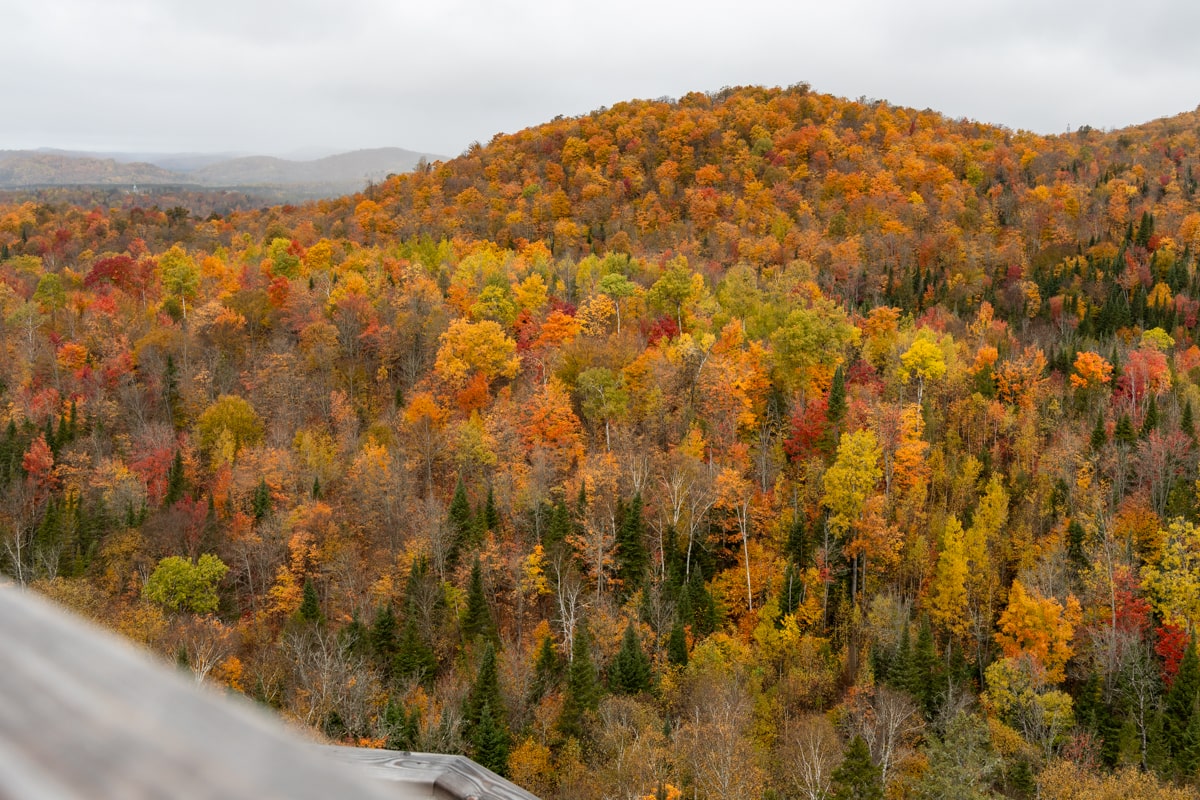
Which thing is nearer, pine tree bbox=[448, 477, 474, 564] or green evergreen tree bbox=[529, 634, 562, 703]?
green evergreen tree bbox=[529, 634, 562, 703]

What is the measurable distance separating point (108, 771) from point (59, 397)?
6132cm

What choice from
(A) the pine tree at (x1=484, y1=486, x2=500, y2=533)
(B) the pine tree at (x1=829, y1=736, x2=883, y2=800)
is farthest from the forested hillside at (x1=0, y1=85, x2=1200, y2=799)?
(A) the pine tree at (x1=484, y1=486, x2=500, y2=533)

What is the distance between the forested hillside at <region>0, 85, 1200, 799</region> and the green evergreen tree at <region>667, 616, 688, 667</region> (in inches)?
8.6

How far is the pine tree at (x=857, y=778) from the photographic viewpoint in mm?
25094

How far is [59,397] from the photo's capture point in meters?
51.1

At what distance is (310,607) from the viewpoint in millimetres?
35094

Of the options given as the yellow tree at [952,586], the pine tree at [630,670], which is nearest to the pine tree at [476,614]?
the pine tree at [630,670]

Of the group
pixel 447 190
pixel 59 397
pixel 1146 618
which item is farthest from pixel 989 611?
pixel 447 190

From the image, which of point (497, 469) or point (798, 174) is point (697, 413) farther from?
point (798, 174)

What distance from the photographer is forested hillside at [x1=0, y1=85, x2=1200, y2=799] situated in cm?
3027

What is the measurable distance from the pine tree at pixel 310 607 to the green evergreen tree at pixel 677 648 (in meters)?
15.5

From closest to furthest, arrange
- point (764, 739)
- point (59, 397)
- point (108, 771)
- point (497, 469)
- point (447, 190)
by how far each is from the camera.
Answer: point (108, 771) → point (764, 739) → point (497, 469) → point (59, 397) → point (447, 190)

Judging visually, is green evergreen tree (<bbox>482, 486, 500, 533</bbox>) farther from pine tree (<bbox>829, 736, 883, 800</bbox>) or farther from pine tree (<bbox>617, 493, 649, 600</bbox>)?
pine tree (<bbox>829, 736, 883, 800</bbox>)

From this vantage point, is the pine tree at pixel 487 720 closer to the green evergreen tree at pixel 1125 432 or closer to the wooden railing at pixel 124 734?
the wooden railing at pixel 124 734
